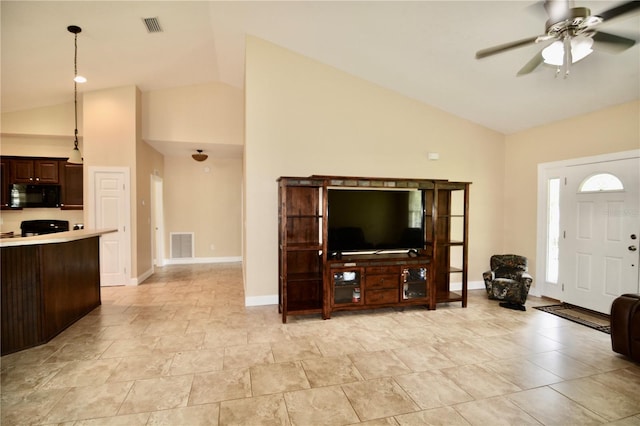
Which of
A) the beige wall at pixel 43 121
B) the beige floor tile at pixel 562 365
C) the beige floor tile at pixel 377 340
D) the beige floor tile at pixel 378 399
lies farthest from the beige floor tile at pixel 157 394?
the beige wall at pixel 43 121

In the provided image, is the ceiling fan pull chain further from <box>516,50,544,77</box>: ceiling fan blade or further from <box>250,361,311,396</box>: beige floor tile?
<box>250,361,311,396</box>: beige floor tile

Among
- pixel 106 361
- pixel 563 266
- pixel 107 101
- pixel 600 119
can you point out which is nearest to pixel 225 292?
pixel 106 361

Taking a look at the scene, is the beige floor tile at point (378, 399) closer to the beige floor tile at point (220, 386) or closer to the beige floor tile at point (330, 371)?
the beige floor tile at point (330, 371)

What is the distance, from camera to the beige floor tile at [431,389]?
2.19 meters

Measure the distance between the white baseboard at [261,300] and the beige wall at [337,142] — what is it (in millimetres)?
43

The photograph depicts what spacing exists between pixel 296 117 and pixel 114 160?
3402 millimetres

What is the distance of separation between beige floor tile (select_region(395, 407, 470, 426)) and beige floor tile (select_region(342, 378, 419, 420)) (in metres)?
0.06

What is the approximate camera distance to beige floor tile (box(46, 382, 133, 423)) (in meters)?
2.01

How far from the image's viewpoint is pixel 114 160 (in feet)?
17.3

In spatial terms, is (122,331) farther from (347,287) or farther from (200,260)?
(200,260)

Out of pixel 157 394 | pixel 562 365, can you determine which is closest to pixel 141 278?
pixel 157 394

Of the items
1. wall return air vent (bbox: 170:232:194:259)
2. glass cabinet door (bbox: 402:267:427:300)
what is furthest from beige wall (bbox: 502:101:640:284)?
wall return air vent (bbox: 170:232:194:259)

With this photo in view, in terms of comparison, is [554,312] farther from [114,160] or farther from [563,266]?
[114,160]

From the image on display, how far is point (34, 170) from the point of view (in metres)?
5.78
